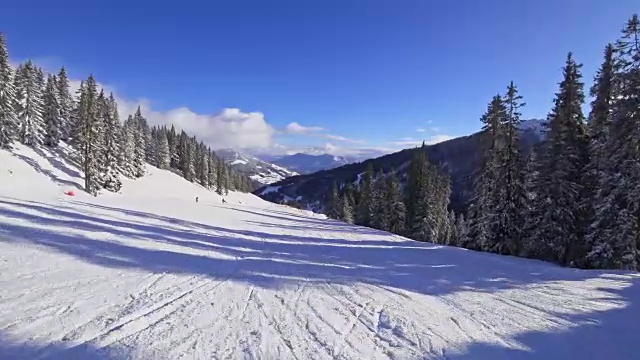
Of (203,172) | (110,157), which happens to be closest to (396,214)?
(110,157)

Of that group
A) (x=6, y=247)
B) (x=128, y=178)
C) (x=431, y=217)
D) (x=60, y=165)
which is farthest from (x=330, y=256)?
(x=128, y=178)

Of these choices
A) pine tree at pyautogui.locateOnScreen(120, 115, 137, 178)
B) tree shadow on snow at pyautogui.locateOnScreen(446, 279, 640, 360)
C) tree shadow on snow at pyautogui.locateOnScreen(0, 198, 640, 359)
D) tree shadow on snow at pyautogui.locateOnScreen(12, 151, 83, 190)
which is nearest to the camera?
tree shadow on snow at pyautogui.locateOnScreen(446, 279, 640, 360)

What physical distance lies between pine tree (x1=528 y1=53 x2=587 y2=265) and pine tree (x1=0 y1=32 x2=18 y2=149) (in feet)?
173

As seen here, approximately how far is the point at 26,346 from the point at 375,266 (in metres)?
9.49

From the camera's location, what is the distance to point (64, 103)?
63.1m

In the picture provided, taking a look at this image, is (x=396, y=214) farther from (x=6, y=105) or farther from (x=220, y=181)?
(x=220, y=181)

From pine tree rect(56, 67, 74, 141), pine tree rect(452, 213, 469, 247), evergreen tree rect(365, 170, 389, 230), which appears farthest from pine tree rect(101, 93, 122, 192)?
pine tree rect(452, 213, 469, 247)

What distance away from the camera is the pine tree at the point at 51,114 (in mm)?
56781

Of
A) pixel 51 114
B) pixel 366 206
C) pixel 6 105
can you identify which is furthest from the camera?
pixel 51 114

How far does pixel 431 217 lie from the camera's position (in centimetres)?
3803

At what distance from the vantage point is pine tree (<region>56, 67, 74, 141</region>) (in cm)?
6241

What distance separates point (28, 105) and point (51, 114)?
8751mm

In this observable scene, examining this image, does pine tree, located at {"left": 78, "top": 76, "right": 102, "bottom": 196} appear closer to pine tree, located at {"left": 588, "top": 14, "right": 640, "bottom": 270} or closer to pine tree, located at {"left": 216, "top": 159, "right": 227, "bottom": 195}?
pine tree, located at {"left": 588, "top": 14, "right": 640, "bottom": 270}

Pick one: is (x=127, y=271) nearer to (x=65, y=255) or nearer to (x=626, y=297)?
(x=65, y=255)
